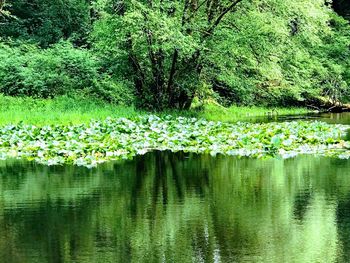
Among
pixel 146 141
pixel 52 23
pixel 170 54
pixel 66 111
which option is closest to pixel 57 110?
pixel 66 111

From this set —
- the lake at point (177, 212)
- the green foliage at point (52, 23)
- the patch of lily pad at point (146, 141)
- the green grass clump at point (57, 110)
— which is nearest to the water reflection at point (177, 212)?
the lake at point (177, 212)

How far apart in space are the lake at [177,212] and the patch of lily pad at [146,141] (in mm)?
1038

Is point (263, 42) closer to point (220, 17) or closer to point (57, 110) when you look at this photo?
point (220, 17)

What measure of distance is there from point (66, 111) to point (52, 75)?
4.20 meters

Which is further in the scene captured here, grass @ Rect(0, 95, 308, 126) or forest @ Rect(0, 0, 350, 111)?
forest @ Rect(0, 0, 350, 111)

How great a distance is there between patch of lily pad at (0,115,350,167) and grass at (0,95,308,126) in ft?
4.80

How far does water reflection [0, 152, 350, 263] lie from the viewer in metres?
5.17

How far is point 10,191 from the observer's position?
812 centimetres

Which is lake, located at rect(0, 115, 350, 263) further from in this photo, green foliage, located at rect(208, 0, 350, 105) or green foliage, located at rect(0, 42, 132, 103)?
green foliage, located at rect(0, 42, 132, 103)

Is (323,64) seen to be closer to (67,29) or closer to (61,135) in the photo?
(67,29)

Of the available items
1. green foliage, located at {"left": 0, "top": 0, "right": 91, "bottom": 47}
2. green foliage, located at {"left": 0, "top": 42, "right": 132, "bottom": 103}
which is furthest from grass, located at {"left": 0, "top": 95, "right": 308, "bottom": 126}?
green foliage, located at {"left": 0, "top": 0, "right": 91, "bottom": 47}

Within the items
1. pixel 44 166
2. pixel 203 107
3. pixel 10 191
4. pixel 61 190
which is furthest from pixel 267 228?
pixel 203 107

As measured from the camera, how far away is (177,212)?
6.70m

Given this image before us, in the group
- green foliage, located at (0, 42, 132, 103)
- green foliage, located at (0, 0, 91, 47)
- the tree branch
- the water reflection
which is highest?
green foliage, located at (0, 0, 91, 47)
